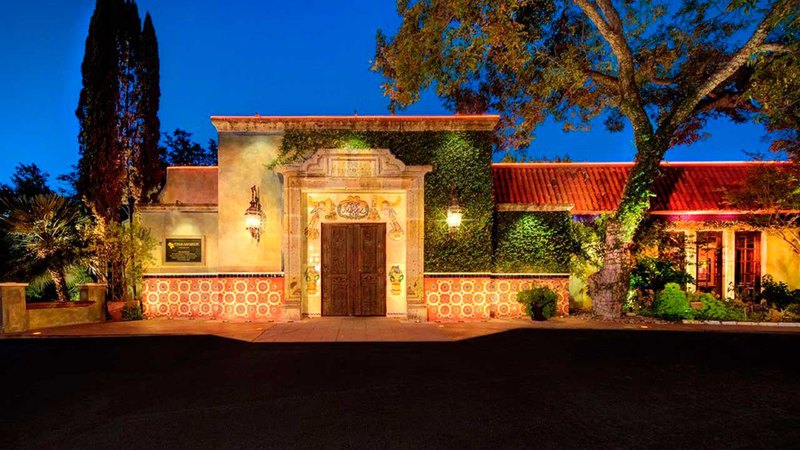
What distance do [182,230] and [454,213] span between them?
7.77 m

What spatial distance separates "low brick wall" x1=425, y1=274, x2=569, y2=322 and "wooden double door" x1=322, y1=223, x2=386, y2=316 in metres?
1.40

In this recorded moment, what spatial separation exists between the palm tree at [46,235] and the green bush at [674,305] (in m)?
15.5

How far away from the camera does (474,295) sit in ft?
37.9

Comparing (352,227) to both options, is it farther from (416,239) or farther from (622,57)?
(622,57)

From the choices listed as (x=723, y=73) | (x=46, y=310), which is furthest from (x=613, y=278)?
(x=46, y=310)

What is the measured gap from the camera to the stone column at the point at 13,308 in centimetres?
1006

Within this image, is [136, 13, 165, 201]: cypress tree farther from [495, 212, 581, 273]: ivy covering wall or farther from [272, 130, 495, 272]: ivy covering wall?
[495, 212, 581, 273]: ivy covering wall

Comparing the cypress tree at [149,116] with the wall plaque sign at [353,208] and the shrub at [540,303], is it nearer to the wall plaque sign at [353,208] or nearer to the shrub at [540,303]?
the wall plaque sign at [353,208]

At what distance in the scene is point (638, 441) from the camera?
13.9ft

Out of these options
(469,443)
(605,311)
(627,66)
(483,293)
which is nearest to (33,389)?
(469,443)

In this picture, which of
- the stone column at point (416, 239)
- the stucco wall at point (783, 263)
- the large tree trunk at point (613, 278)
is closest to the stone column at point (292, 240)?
the stone column at point (416, 239)

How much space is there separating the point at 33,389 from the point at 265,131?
25.1 ft

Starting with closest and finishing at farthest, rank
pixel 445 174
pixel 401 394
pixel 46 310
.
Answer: pixel 401 394
pixel 46 310
pixel 445 174

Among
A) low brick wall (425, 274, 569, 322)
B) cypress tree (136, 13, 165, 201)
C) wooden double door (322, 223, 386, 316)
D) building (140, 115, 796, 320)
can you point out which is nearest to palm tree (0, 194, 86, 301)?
cypress tree (136, 13, 165, 201)
